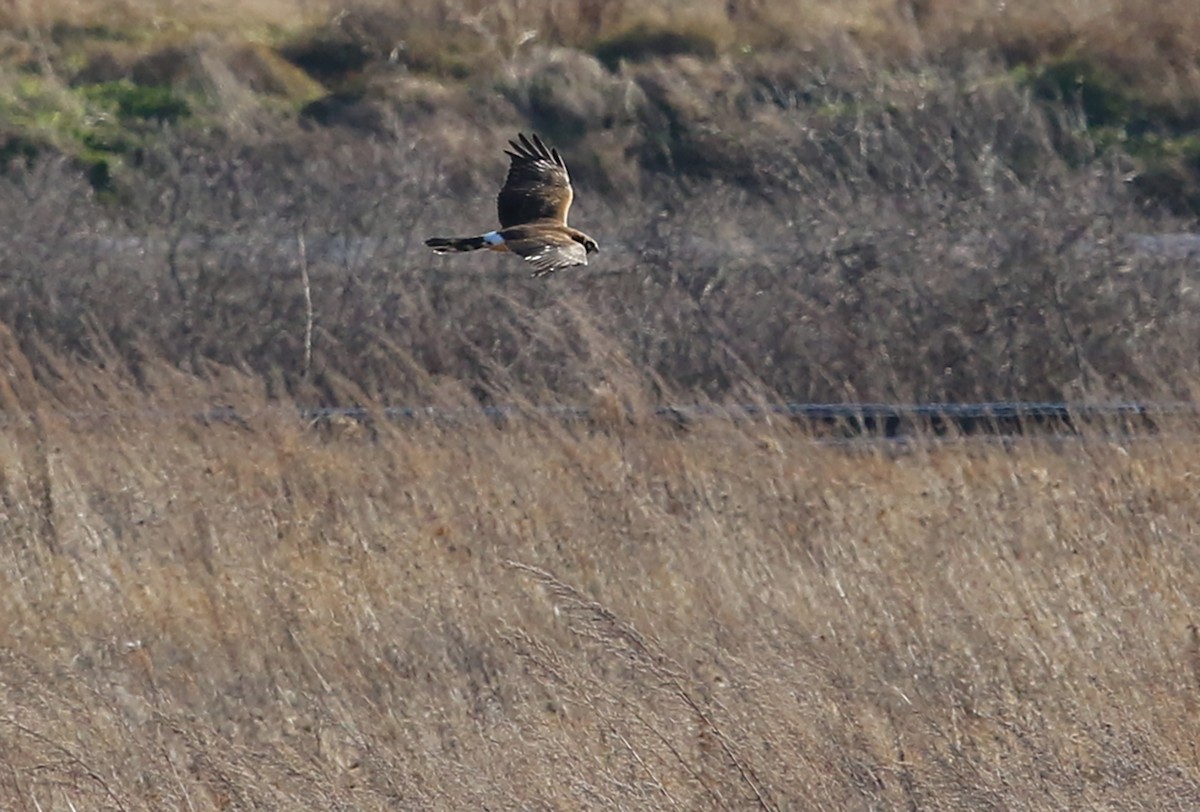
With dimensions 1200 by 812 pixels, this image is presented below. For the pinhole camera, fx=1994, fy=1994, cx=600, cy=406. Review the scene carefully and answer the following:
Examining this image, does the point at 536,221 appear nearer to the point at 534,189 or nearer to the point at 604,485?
the point at 534,189

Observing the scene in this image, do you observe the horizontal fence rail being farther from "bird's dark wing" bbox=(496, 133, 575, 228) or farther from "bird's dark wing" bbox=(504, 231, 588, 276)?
"bird's dark wing" bbox=(504, 231, 588, 276)

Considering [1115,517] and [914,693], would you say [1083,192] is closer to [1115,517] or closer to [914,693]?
[1115,517]

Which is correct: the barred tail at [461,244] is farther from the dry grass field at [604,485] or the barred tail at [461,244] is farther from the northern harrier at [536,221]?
the dry grass field at [604,485]

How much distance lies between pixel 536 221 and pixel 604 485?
41.6 inches

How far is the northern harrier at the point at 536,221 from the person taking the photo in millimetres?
5684

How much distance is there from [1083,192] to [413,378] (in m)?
4.28

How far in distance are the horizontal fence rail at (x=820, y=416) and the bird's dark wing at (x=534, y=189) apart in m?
0.85

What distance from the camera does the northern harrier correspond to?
224 inches

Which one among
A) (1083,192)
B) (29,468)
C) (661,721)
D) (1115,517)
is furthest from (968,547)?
(1083,192)

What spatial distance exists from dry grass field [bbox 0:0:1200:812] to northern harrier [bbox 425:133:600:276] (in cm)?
98

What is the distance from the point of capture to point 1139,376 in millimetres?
10477

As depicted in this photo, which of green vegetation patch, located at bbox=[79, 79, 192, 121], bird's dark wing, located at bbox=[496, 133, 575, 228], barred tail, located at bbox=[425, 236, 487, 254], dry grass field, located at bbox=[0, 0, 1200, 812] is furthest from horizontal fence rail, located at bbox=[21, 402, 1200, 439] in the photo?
green vegetation patch, located at bbox=[79, 79, 192, 121]

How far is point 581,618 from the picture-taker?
4.69m

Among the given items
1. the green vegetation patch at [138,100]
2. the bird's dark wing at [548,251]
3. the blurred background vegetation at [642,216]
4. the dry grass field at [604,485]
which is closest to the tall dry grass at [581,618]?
the dry grass field at [604,485]
